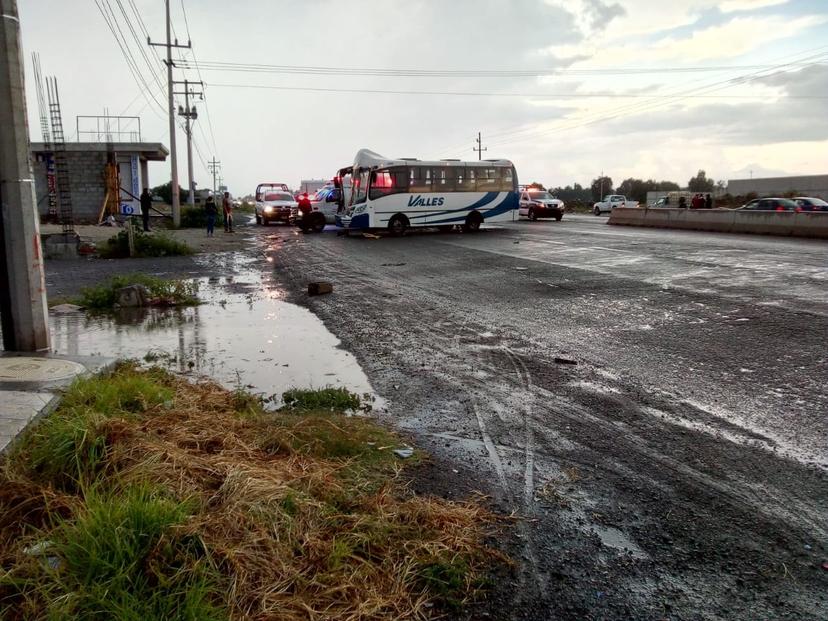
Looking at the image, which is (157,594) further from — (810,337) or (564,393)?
(810,337)

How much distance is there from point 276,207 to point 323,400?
36589 millimetres

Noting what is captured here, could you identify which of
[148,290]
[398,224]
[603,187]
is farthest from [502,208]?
[603,187]

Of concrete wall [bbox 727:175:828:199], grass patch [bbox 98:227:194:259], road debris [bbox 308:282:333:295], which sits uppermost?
concrete wall [bbox 727:175:828:199]

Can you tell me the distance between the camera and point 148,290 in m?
11.0

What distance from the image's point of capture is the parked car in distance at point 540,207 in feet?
131

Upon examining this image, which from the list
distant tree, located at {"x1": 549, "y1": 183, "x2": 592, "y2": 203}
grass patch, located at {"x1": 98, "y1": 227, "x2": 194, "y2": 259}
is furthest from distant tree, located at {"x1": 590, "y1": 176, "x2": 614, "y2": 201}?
grass patch, located at {"x1": 98, "y1": 227, "x2": 194, "y2": 259}

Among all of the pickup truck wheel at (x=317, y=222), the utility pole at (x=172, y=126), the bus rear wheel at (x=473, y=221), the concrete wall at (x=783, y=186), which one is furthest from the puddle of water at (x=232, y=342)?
the concrete wall at (x=783, y=186)

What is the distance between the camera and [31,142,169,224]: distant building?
34.6 meters

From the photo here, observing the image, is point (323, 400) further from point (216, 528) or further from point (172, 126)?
point (172, 126)

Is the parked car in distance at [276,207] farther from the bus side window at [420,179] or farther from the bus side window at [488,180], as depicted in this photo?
the bus side window at [488,180]

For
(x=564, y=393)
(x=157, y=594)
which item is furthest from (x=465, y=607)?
(x=564, y=393)

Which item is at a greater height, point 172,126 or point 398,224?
point 172,126

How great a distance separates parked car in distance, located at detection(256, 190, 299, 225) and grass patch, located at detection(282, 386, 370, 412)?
35.9 meters

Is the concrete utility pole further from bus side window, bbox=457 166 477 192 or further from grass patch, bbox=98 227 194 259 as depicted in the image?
bus side window, bbox=457 166 477 192
